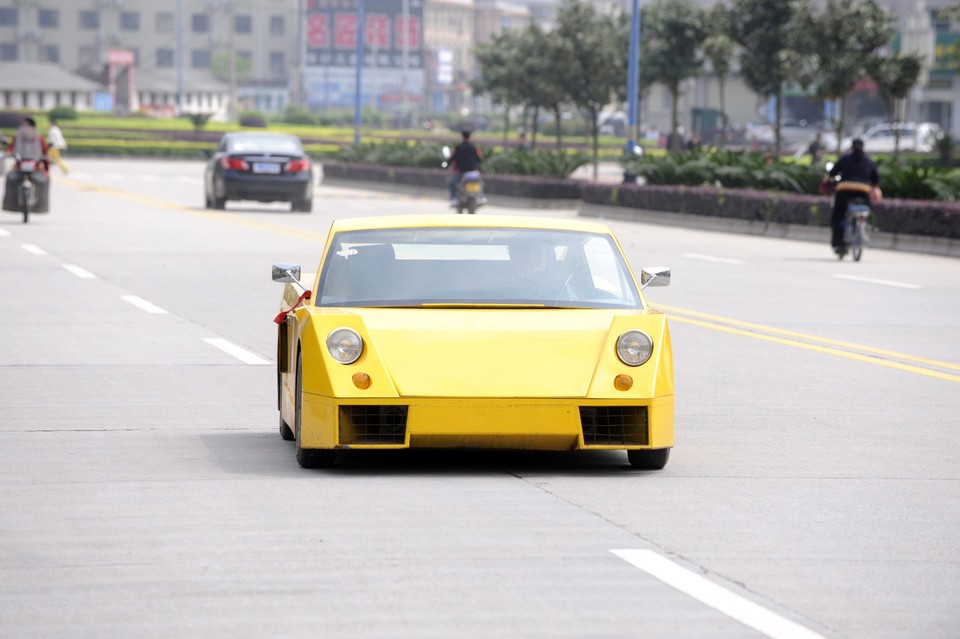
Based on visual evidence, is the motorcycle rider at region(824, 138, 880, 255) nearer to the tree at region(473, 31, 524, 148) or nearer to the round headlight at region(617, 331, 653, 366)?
the round headlight at region(617, 331, 653, 366)

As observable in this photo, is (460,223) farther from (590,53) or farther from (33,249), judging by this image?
(590,53)

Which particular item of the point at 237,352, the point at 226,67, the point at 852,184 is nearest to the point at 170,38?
the point at 226,67

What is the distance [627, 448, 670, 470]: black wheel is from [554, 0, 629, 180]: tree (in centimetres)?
5131

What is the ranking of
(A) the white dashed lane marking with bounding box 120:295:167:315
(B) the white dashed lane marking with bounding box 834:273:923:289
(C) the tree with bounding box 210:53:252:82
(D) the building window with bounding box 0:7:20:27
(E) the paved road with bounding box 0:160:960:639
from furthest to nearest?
(C) the tree with bounding box 210:53:252:82 → (D) the building window with bounding box 0:7:20:27 → (B) the white dashed lane marking with bounding box 834:273:923:289 → (A) the white dashed lane marking with bounding box 120:295:167:315 → (E) the paved road with bounding box 0:160:960:639

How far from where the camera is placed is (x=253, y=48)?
623ft

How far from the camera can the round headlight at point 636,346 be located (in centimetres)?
857

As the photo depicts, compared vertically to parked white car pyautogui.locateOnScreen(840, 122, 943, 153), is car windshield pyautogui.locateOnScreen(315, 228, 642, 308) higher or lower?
higher

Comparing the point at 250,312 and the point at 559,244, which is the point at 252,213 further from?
the point at 559,244

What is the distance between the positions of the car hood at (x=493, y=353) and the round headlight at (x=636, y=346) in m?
0.03

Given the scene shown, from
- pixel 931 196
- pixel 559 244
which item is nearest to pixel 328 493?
pixel 559 244

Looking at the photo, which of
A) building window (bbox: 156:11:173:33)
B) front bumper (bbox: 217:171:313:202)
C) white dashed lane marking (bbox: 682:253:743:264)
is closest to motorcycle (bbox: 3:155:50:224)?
front bumper (bbox: 217:171:313:202)

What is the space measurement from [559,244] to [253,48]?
7229 inches

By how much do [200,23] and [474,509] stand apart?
602 ft

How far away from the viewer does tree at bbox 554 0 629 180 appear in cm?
5997
